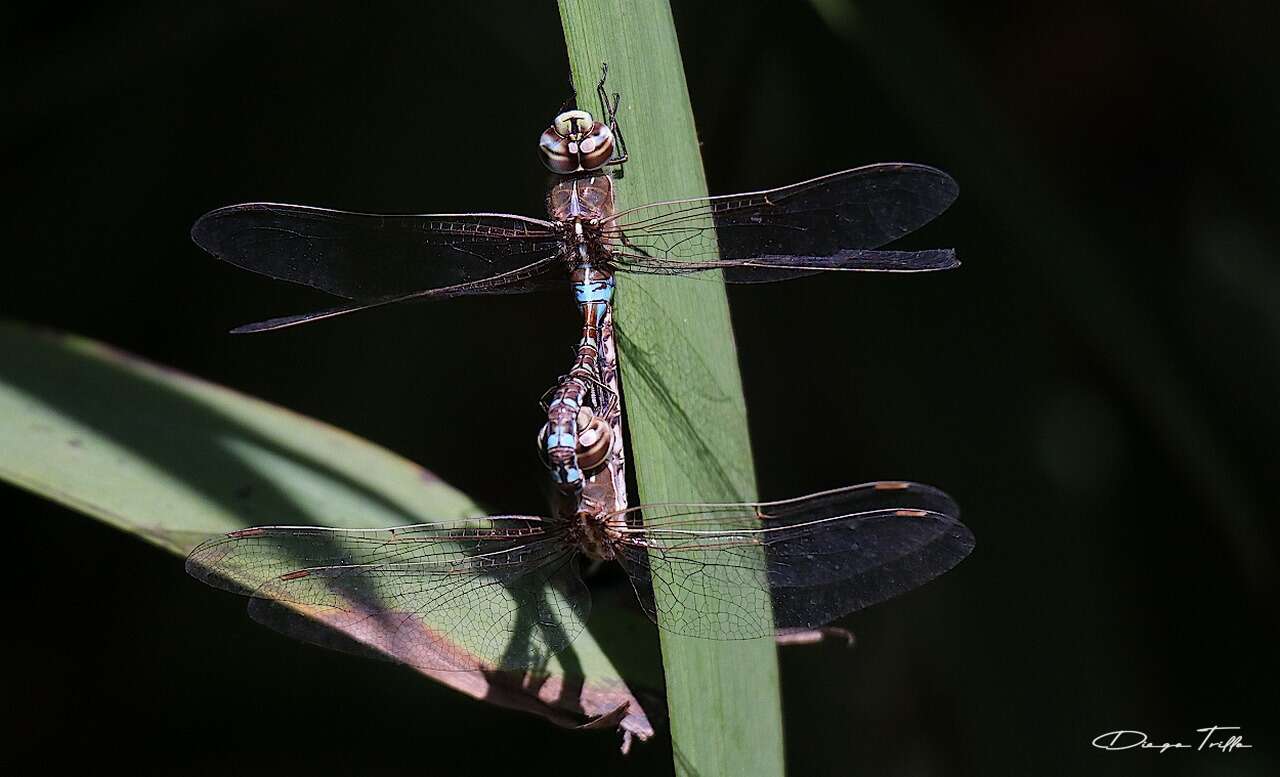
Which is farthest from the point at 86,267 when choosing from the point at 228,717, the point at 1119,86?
the point at 1119,86

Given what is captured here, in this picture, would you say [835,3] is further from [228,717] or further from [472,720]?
[228,717]

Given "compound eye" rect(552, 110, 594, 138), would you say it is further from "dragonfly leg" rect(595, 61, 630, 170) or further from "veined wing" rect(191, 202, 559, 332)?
"veined wing" rect(191, 202, 559, 332)

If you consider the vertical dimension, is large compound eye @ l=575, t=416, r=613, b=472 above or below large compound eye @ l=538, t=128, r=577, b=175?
below
